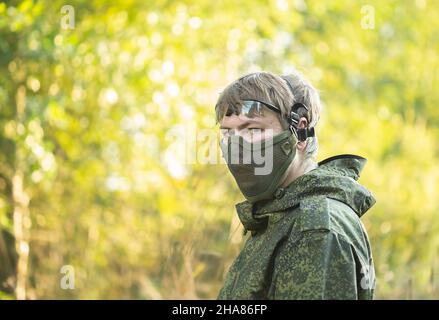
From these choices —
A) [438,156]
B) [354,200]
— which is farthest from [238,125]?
[438,156]

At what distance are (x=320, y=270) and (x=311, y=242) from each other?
0.31ft

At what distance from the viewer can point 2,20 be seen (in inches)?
218

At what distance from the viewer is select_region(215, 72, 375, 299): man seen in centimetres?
212

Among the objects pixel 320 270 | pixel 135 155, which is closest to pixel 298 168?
pixel 320 270

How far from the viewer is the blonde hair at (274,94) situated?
2.50 metres

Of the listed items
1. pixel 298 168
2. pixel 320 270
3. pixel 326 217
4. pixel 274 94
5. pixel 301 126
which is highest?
pixel 274 94

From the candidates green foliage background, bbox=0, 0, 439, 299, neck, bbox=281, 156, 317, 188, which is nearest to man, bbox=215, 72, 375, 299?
neck, bbox=281, 156, 317, 188

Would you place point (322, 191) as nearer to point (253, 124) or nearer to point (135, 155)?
point (253, 124)

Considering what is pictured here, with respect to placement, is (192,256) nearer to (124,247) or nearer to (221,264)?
(221,264)

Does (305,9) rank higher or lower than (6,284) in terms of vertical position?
higher

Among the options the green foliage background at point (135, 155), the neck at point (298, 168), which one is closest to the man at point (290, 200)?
the neck at point (298, 168)

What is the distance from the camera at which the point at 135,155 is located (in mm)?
9078

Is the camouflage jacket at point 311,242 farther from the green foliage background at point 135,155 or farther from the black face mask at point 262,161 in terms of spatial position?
the green foliage background at point 135,155

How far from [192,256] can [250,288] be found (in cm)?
411
